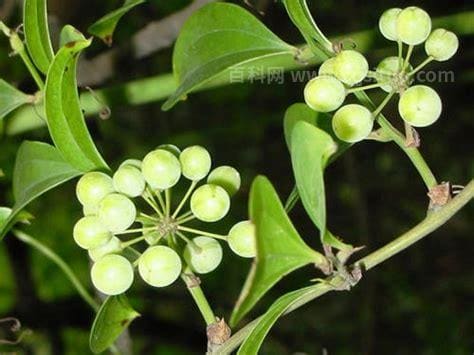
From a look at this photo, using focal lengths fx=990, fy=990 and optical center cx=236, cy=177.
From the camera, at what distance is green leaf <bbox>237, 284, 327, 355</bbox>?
0.66 meters

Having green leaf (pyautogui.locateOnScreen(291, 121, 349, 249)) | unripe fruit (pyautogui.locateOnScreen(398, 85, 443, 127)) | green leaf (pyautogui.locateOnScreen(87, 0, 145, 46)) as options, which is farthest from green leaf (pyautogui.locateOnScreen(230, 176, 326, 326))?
green leaf (pyautogui.locateOnScreen(87, 0, 145, 46))

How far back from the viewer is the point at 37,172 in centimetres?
77

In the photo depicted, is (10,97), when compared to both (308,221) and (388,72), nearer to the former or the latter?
(388,72)

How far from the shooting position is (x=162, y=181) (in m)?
0.71

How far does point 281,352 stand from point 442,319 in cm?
41

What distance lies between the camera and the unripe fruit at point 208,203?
0.71 metres

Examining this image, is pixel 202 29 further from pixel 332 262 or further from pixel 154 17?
pixel 154 17

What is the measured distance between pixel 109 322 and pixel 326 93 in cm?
24

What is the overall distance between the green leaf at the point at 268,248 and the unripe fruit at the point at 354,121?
0.31 feet

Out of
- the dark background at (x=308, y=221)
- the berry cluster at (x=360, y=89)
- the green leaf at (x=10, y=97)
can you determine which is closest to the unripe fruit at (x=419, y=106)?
the berry cluster at (x=360, y=89)

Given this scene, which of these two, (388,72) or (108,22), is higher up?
(108,22)

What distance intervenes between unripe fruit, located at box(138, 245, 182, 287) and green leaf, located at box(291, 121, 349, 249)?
12 cm

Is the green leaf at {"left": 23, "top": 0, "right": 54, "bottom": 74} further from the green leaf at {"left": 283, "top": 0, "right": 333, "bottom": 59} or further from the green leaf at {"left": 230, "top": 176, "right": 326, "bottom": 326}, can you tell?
the green leaf at {"left": 230, "top": 176, "right": 326, "bottom": 326}

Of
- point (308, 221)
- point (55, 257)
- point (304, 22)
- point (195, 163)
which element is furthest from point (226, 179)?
point (308, 221)
